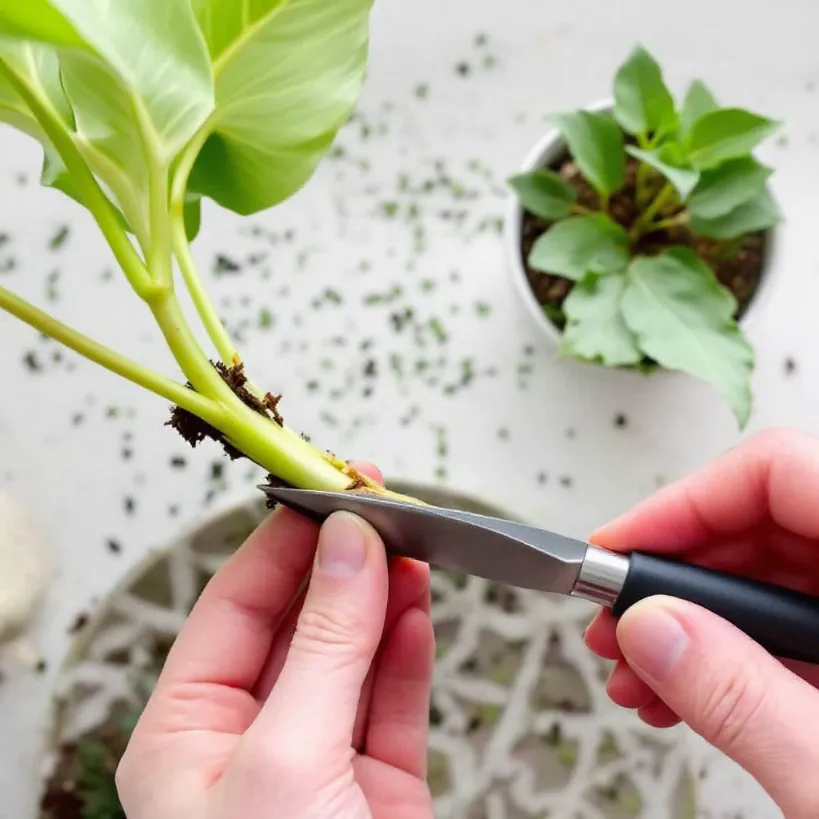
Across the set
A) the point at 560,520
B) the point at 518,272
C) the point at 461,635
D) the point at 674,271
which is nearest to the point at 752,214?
the point at 674,271

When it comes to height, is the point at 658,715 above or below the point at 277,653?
below

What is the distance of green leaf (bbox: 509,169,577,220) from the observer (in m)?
0.66

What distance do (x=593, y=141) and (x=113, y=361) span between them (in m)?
0.37

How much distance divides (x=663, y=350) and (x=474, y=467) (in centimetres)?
20

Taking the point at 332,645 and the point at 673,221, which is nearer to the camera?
the point at 332,645

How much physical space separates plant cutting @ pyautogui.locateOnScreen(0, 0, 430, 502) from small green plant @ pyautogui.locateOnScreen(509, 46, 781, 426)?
21 cm

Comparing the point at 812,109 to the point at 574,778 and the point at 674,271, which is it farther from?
the point at 574,778

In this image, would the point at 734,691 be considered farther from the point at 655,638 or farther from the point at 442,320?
the point at 442,320

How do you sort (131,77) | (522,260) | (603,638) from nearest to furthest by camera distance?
(131,77) → (603,638) → (522,260)

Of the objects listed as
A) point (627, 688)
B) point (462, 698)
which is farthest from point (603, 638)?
point (462, 698)

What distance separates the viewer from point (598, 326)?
629 mm

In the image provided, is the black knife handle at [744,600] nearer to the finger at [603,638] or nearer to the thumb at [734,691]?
the thumb at [734,691]

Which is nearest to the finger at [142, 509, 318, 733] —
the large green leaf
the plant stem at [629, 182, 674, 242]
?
the large green leaf

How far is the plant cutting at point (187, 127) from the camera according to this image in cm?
41
